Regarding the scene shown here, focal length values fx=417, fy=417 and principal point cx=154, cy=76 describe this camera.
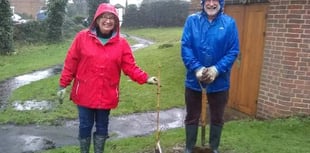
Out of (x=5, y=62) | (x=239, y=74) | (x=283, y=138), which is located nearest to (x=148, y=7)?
(x=5, y=62)

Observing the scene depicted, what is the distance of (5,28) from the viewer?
18484mm

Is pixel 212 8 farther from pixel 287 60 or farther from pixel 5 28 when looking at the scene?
pixel 5 28

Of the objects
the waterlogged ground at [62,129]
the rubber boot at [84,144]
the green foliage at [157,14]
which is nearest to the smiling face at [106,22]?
the rubber boot at [84,144]

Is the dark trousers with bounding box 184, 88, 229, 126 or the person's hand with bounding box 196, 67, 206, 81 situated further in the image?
the dark trousers with bounding box 184, 88, 229, 126

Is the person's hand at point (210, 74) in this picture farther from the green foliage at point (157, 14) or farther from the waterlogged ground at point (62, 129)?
the green foliage at point (157, 14)

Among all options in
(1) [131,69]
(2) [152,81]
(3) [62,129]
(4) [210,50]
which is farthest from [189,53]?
(3) [62,129]

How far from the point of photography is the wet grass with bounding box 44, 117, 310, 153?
5.61 metres

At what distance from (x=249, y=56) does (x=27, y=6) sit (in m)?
48.3

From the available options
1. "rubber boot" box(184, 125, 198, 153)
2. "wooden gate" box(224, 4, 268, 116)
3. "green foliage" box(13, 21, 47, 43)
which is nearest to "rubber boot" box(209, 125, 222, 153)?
"rubber boot" box(184, 125, 198, 153)

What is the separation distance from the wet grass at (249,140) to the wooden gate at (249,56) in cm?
106

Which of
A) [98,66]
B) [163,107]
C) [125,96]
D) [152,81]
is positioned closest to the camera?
[98,66]

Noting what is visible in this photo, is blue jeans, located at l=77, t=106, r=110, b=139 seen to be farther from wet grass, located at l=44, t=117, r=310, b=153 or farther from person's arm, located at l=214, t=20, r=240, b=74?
person's arm, located at l=214, t=20, r=240, b=74

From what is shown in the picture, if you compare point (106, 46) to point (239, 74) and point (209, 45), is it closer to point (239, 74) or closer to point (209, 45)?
point (209, 45)

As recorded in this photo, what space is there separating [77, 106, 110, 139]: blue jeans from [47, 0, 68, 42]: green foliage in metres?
20.0
